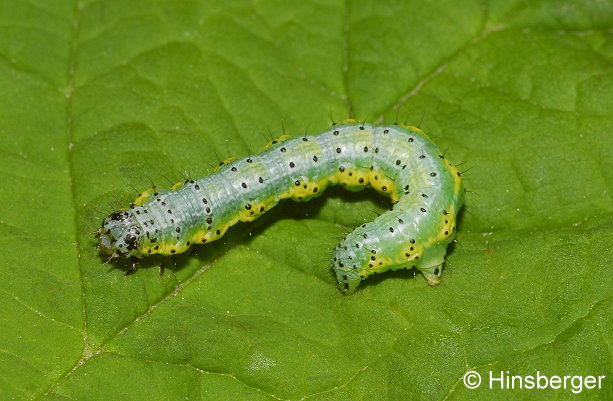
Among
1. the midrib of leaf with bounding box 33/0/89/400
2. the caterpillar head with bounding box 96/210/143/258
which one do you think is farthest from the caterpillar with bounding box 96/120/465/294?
the midrib of leaf with bounding box 33/0/89/400

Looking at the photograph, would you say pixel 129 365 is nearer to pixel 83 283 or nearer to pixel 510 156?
pixel 83 283

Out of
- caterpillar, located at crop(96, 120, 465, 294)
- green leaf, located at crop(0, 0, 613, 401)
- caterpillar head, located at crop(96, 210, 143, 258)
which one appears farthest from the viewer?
caterpillar, located at crop(96, 120, 465, 294)

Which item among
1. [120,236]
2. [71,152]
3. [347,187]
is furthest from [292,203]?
[71,152]

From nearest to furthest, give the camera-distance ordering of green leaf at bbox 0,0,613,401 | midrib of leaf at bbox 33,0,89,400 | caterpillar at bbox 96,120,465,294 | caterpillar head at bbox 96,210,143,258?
1. midrib of leaf at bbox 33,0,89,400
2. green leaf at bbox 0,0,613,401
3. caterpillar head at bbox 96,210,143,258
4. caterpillar at bbox 96,120,465,294

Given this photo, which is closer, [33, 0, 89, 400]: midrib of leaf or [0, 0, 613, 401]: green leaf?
[33, 0, 89, 400]: midrib of leaf

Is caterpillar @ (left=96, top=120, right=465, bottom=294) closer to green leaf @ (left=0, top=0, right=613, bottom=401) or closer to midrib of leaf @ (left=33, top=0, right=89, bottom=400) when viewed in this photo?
green leaf @ (left=0, top=0, right=613, bottom=401)

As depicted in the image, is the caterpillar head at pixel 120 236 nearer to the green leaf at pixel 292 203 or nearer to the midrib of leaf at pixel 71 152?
the green leaf at pixel 292 203
